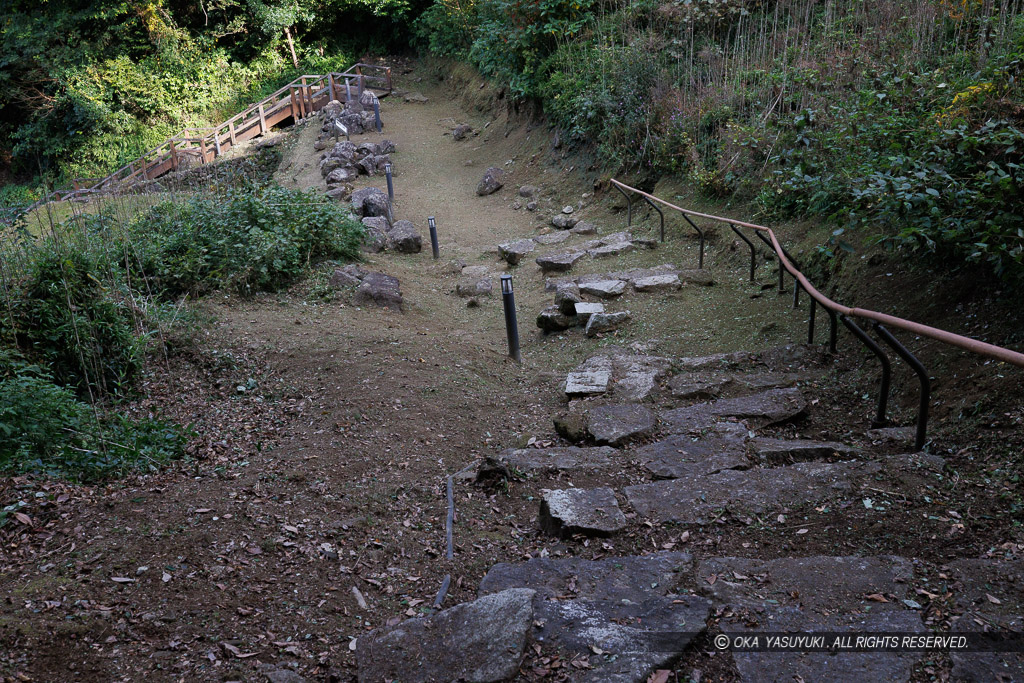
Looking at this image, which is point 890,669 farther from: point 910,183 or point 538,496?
point 910,183

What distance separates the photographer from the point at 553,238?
9.94 m

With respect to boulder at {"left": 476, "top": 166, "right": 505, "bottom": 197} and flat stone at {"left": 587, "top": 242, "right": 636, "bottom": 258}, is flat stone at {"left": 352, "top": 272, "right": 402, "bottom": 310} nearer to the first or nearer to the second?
flat stone at {"left": 587, "top": 242, "right": 636, "bottom": 258}

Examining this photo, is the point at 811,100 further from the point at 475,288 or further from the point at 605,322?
the point at 475,288

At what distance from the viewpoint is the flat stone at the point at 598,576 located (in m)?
2.62

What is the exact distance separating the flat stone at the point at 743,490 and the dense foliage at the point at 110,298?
2806mm

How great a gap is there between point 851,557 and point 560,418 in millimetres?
2123

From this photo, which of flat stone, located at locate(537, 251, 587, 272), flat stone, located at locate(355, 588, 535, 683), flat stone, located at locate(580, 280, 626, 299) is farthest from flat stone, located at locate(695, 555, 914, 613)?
flat stone, located at locate(537, 251, 587, 272)

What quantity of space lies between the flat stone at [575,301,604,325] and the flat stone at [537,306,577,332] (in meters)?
0.11

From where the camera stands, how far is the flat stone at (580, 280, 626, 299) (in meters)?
7.10

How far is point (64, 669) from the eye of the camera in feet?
7.78

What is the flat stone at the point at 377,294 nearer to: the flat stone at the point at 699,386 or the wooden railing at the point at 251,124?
the flat stone at the point at 699,386

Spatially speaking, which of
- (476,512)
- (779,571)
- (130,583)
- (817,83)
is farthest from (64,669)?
(817,83)

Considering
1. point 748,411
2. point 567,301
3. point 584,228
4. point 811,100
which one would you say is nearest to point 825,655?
point 748,411

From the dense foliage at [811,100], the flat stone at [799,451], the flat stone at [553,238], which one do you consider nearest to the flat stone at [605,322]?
the dense foliage at [811,100]
